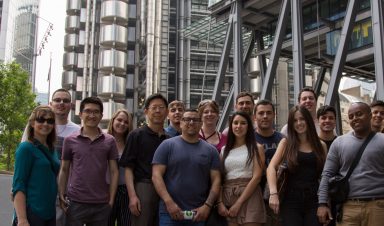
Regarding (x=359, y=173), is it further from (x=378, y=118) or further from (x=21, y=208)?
(x=21, y=208)

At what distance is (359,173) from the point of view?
4.77 m

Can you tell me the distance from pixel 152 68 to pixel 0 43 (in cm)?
4194

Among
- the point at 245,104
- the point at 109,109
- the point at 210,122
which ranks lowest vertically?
Answer: the point at 210,122

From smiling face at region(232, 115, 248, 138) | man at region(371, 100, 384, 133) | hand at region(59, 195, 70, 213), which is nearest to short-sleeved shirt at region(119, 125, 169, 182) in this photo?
hand at region(59, 195, 70, 213)

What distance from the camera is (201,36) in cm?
3672

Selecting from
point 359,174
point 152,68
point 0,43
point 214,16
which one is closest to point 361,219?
point 359,174

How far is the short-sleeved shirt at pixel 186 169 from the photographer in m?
4.99

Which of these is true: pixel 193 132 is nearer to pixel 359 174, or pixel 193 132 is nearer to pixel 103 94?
pixel 359 174

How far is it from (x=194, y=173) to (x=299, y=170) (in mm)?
1168

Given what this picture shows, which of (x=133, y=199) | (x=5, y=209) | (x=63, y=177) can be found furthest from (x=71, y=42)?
(x=133, y=199)

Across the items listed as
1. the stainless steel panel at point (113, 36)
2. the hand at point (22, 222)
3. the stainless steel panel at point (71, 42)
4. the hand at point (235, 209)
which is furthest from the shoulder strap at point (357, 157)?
the stainless steel panel at point (71, 42)

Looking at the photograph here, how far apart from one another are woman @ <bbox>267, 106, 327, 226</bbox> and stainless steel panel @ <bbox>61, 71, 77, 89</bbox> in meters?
52.9

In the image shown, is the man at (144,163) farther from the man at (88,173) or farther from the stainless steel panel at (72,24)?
the stainless steel panel at (72,24)

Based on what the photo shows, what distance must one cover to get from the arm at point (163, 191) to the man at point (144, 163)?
350 mm
